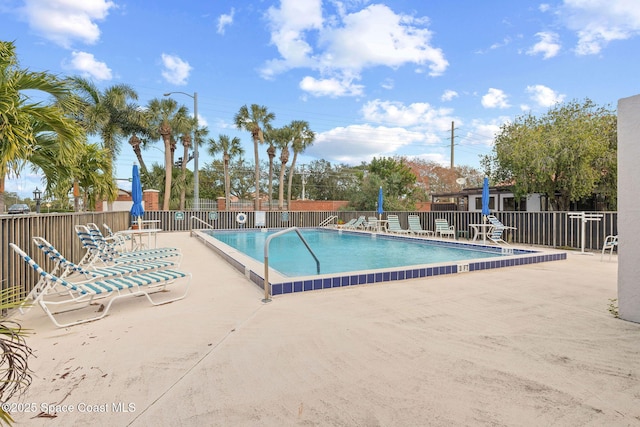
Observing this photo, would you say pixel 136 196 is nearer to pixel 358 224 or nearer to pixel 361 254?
pixel 361 254

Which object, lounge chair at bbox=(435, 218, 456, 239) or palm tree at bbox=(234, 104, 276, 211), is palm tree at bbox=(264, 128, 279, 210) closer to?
palm tree at bbox=(234, 104, 276, 211)

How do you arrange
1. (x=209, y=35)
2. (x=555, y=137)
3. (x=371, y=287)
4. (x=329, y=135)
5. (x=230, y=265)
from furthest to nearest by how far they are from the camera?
1. (x=329, y=135)
2. (x=209, y=35)
3. (x=555, y=137)
4. (x=230, y=265)
5. (x=371, y=287)

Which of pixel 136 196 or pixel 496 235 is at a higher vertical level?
pixel 136 196

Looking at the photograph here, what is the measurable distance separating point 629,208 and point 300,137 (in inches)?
970

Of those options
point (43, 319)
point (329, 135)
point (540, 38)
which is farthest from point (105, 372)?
Answer: point (329, 135)

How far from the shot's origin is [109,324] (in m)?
3.55

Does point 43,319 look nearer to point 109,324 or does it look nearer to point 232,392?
point 109,324

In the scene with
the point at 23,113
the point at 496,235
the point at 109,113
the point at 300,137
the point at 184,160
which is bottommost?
the point at 496,235

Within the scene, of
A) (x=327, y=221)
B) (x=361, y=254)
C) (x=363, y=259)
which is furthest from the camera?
(x=327, y=221)

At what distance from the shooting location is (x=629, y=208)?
3689 millimetres

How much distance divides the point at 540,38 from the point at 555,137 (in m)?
4.07

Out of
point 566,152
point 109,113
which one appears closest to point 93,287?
point 566,152

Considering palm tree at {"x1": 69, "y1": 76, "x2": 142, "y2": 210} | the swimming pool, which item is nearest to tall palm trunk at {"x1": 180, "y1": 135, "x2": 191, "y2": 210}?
palm tree at {"x1": 69, "y1": 76, "x2": 142, "y2": 210}

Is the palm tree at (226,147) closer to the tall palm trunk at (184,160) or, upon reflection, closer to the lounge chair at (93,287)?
the tall palm trunk at (184,160)
